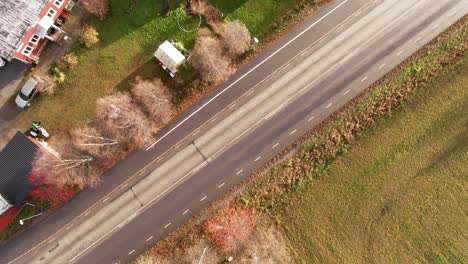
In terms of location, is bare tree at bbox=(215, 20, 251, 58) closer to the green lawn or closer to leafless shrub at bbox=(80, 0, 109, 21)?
the green lawn

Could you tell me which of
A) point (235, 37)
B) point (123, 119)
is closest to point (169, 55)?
point (235, 37)

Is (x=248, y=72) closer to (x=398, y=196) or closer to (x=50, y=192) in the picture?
(x=398, y=196)

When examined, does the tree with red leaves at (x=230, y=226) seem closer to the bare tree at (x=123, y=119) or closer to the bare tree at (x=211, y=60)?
the bare tree at (x=123, y=119)

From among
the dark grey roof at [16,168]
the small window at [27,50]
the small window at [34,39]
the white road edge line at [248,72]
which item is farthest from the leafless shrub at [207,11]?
the dark grey roof at [16,168]

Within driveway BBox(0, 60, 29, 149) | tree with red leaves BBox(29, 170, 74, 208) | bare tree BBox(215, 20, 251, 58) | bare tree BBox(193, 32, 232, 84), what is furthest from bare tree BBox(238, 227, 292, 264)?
driveway BBox(0, 60, 29, 149)

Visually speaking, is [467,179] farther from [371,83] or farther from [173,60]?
[173,60]
